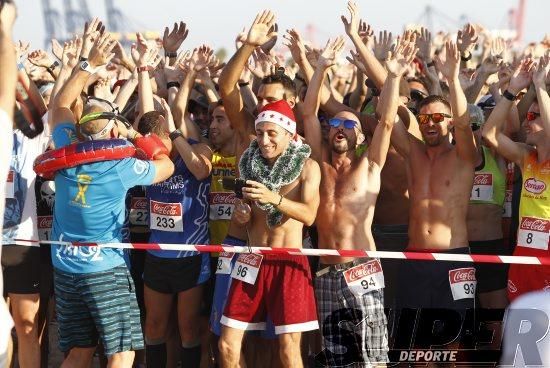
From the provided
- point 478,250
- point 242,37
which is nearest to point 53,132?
point 242,37

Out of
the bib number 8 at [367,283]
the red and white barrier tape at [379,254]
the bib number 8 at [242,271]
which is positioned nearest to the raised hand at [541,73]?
the red and white barrier tape at [379,254]

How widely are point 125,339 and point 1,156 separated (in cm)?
283

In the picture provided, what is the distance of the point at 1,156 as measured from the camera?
358 centimetres

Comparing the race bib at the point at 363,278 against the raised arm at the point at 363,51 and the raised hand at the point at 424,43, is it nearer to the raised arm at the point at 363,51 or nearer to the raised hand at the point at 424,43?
the raised arm at the point at 363,51

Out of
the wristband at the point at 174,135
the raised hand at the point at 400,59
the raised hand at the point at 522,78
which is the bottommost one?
the wristband at the point at 174,135

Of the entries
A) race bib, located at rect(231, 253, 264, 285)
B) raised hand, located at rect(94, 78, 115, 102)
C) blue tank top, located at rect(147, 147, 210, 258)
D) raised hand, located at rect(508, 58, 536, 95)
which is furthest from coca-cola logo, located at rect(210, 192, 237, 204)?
raised hand, located at rect(508, 58, 536, 95)

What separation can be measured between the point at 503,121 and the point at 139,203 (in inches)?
122

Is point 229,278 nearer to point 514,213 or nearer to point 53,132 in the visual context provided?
point 53,132

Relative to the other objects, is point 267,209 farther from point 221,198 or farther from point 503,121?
point 503,121

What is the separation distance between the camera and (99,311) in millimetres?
6105

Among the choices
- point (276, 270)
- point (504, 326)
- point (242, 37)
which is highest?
point (242, 37)

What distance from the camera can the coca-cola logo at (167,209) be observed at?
23.6 ft

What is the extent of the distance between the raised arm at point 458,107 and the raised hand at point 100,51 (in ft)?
7.99

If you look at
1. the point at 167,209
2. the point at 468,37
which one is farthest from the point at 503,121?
the point at 167,209
